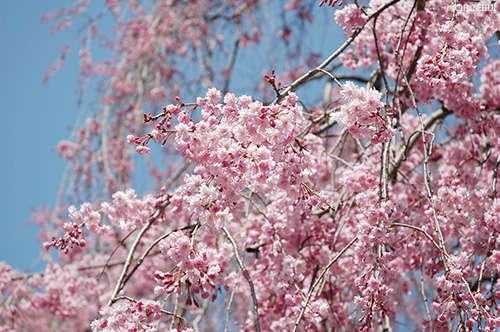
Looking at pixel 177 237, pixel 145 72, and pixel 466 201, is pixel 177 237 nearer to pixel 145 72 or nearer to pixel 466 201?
pixel 466 201

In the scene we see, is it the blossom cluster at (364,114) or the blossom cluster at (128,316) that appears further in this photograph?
the blossom cluster at (128,316)

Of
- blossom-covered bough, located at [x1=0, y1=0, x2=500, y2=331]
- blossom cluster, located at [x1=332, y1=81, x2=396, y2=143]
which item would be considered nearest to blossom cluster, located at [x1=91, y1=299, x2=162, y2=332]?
blossom-covered bough, located at [x1=0, y1=0, x2=500, y2=331]

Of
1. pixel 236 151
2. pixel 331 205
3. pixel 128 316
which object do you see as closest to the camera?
pixel 236 151

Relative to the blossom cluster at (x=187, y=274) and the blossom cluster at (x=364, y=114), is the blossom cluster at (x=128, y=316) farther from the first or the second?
the blossom cluster at (x=364, y=114)

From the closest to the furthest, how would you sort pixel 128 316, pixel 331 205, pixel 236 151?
pixel 236 151 → pixel 128 316 → pixel 331 205

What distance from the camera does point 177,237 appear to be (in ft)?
5.65

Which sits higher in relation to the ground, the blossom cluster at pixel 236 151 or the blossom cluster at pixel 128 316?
the blossom cluster at pixel 236 151

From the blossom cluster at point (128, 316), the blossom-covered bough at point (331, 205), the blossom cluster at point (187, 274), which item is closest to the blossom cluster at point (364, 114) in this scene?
the blossom-covered bough at point (331, 205)

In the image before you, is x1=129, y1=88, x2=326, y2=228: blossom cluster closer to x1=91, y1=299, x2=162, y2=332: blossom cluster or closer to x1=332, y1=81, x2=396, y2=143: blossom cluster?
x1=332, y1=81, x2=396, y2=143: blossom cluster

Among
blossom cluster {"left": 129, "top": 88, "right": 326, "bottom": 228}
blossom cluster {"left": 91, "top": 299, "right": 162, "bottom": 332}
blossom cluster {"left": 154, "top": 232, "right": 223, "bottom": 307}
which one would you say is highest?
blossom cluster {"left": 129, "top": 88, "right": 326, "bottom": 228}

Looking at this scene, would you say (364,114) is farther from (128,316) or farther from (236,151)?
(128,316)

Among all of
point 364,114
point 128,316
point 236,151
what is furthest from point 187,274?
point 364,114

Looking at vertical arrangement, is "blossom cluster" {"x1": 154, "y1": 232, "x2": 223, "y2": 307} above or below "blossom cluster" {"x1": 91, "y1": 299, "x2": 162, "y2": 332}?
above

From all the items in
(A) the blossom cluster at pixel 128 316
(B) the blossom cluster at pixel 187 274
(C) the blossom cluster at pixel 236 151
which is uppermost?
(C) the blossom cluster at pixel 236 151
